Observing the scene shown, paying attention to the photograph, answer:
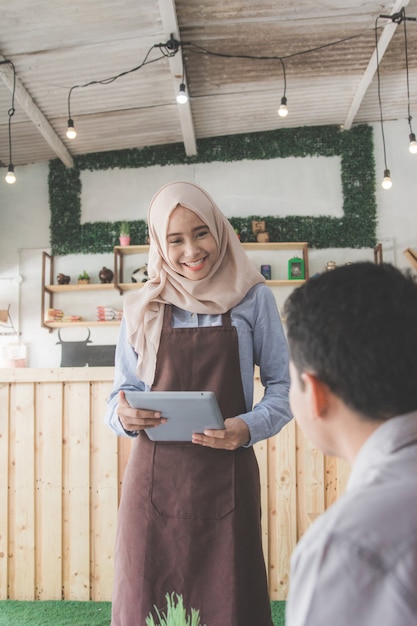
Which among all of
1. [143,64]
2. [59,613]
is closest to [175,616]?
[59,613]

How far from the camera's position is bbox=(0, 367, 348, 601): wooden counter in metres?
2.60

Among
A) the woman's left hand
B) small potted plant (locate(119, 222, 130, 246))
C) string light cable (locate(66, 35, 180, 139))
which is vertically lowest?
the woman's left hand

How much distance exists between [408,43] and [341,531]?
6.01m

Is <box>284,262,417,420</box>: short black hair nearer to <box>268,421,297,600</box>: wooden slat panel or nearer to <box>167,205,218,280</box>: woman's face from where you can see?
<box>167,205,218,280</box>: woman's face

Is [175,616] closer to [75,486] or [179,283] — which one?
[179,283]

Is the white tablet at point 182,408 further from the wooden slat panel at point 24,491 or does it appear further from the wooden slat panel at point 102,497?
the wooden slat panel at point 24,491

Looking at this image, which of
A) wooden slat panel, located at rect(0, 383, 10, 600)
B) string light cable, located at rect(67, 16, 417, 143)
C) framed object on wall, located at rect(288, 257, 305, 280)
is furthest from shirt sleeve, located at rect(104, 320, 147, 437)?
framed object on wall, located at rect(288, 257, 305, 280)

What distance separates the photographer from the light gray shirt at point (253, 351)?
1540 millimetres

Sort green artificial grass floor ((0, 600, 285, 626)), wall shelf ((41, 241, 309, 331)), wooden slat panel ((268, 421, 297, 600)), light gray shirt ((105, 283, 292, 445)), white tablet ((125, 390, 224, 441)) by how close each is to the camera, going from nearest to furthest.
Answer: white tablet ((125, 390, 224, 441)) → light gray shirt ((105, 283, 292, 445)) → green artificial grass floor ((0, 600, 285, 626)) → wooden slat panel ((268, 421, 297, 600)) → wall shelf ((41, 241, 309, 331))

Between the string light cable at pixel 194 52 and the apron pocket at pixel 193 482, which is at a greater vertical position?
the string light cable at pixel 194 52

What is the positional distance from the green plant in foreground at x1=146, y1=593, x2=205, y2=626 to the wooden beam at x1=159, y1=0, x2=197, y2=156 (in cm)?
431

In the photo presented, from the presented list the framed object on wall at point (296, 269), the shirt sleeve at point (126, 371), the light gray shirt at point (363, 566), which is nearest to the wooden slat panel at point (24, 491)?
the shirt sleeve at point (126, 371)

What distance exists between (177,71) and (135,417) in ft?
15.6

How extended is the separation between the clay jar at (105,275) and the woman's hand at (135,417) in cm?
552
